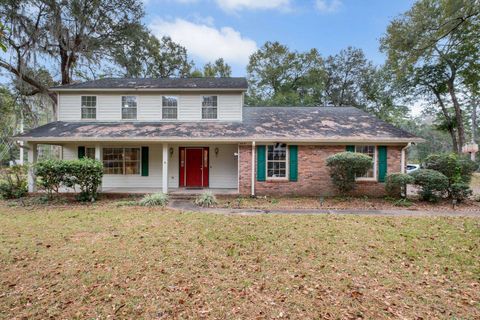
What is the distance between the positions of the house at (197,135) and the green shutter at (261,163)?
43mm

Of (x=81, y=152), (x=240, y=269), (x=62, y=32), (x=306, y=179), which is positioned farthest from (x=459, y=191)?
(x=62, y=32)

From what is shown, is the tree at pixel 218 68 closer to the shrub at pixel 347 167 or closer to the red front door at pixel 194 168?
the red front door at pixel 194 168

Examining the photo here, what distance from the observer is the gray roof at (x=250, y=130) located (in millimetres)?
9656

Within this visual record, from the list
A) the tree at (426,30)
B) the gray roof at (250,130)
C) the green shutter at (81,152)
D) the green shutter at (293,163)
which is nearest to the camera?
the tree at (426,30)

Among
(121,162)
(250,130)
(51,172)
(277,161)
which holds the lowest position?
(51,172)

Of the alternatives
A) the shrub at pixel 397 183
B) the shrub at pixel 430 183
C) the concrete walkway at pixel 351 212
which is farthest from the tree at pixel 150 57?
the shrub at pixel 430 183

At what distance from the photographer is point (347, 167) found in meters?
8.85

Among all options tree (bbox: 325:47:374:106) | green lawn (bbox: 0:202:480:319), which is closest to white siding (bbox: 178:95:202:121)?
green lawn (bbox: 0:202:480:319)

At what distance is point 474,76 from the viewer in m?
16.1

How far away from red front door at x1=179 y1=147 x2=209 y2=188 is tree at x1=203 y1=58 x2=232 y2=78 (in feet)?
57.2

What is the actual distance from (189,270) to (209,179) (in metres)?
7.82

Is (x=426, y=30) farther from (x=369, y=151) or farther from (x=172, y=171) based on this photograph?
(x=172, y=171)

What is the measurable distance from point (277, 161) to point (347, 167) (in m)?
2.78

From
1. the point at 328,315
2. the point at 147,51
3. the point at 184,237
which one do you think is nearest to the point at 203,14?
the point at 147,51
